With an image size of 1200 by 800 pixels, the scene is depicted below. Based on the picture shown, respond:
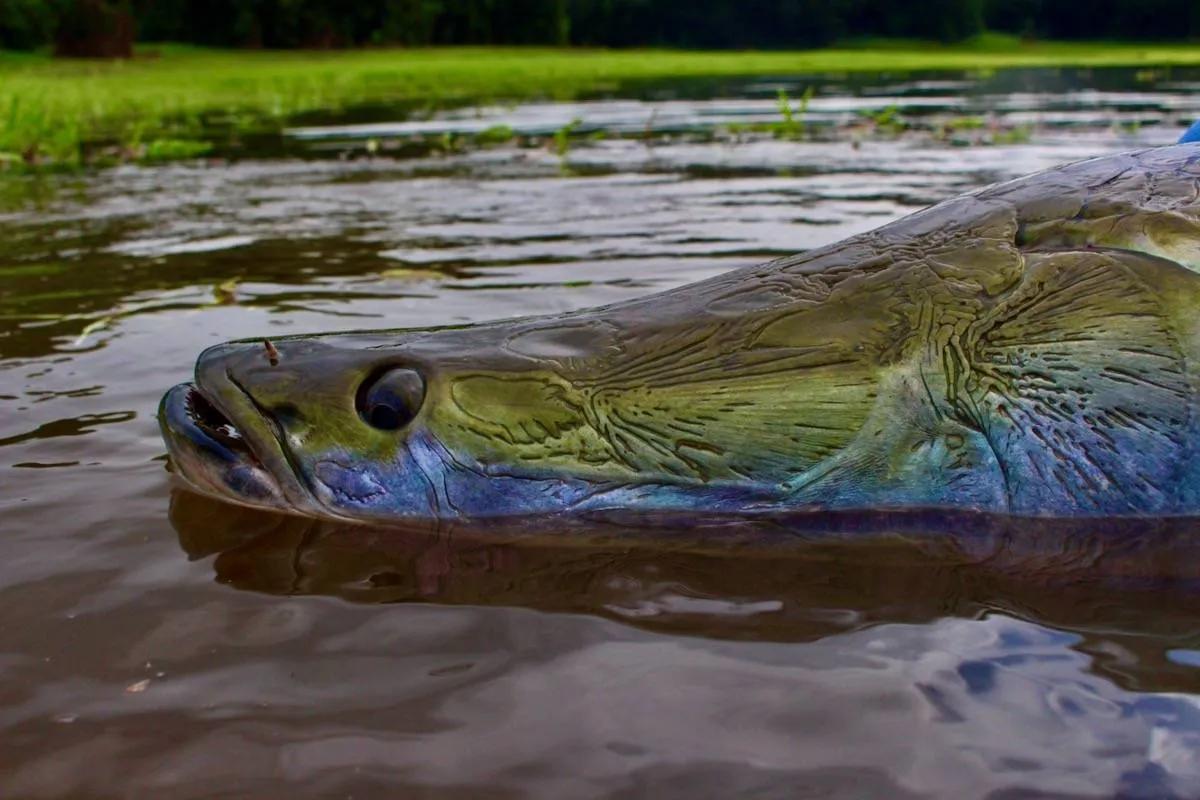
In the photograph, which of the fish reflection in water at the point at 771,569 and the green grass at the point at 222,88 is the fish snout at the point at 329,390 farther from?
the green grass at the point at 222,88

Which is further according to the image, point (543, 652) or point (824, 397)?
point (824, 397)

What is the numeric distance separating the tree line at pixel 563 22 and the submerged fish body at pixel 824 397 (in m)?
39.4

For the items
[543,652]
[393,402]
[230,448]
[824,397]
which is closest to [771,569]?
[824,397]

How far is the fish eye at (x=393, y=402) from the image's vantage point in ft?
6.07

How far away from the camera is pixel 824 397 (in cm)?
181

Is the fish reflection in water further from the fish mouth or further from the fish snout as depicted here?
the fish snout

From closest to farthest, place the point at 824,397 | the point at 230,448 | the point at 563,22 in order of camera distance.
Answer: the point at 824,397 < the point at 230,448 < the point at 563,22

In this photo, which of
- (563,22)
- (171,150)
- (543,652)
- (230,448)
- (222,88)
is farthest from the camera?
(563,22)

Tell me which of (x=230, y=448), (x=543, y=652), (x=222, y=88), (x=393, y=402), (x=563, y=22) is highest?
(x=563, y=22)

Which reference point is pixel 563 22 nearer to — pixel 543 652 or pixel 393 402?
pixel 393 402

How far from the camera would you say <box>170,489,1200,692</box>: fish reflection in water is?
1.71m

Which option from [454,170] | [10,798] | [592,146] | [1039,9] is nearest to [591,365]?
[10,798]

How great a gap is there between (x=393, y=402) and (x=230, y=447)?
12.6 inches

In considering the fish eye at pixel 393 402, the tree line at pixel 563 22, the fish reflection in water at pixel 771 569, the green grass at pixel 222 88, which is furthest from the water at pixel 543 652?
the tree line at pixel 563 22
